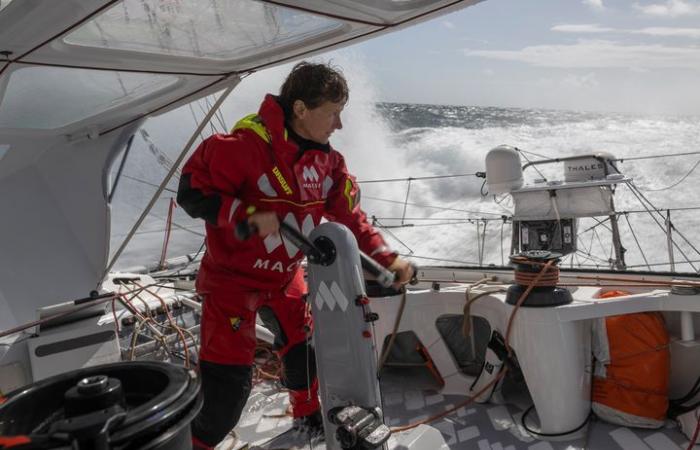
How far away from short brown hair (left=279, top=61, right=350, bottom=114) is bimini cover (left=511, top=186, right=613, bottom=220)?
472cm

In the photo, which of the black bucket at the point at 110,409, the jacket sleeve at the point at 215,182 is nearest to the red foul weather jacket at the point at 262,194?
the jacket sleeve at the point at 215,182

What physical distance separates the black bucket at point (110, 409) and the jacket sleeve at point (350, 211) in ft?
3.07

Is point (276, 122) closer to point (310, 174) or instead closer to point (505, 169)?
point (310, 174)

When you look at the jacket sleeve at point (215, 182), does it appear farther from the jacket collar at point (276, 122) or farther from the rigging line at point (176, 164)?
the rigging line at point (176, 164)

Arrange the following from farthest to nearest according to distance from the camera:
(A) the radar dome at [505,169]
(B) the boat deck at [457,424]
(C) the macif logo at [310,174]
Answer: (A) the radar dome at [505,169] < (B) the boat deck at [457,424] < (C) the macif logo at [310,174]

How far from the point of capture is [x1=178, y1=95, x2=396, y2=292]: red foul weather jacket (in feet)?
5.56

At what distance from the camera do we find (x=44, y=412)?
1036 mm

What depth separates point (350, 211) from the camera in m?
1.99

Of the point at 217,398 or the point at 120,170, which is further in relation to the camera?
the point at 120,170

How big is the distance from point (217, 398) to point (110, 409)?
0.99m

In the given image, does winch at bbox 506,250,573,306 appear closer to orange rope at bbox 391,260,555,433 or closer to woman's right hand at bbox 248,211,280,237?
orange rope at bbox 391,260,555,433

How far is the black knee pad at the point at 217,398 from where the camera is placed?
1.84 metres

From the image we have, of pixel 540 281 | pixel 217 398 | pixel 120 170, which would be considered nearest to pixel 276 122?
pixel 217 398

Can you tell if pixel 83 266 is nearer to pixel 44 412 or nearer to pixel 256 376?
pixel 256 376
